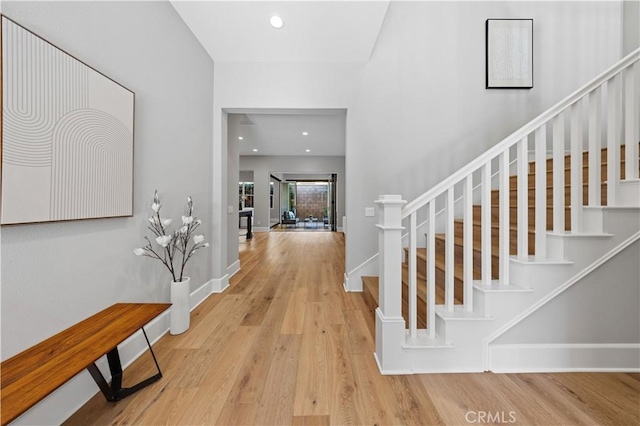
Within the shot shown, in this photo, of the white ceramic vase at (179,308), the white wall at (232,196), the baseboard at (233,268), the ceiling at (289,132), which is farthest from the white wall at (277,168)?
the white ceramic vase at (179,308)

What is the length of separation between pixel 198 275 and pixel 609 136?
Result: 11.9 ft

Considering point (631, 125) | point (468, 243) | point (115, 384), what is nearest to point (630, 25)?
point (631, 125)

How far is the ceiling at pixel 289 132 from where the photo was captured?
4.36m

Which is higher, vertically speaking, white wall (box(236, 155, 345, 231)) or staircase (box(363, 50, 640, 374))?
white wall (box(236, 155, 345, 231))

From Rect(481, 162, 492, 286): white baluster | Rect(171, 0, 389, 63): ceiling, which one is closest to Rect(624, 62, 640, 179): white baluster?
Rect(481, 162, 492, 286): white baluster

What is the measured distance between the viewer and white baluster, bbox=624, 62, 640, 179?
1621 millimetres

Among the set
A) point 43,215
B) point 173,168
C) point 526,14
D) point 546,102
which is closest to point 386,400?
point 43,215

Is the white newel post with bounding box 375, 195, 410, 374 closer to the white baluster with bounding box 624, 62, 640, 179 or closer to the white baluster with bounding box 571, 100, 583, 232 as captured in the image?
the white baluster with bounding box 571, 100, 583, 232

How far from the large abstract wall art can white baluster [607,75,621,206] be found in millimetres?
3171

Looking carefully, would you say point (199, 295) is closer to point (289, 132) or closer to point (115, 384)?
point (115, 384)

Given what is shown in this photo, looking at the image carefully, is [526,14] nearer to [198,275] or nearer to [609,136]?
[609,136]

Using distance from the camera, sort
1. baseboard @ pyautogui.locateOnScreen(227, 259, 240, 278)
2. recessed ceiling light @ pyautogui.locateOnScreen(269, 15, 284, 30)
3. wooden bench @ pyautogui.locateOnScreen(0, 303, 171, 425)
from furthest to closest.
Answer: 1. baseboard @ pyautogui.locateOnScreen(227, 259, 240, 278)
2. recessed ceiling light @ pyautogui.locateOnScreen(269, 15, 284, 30)
3. wooden bench @ pyautogui.locateOnScreen(0, 303, 171, 425)
